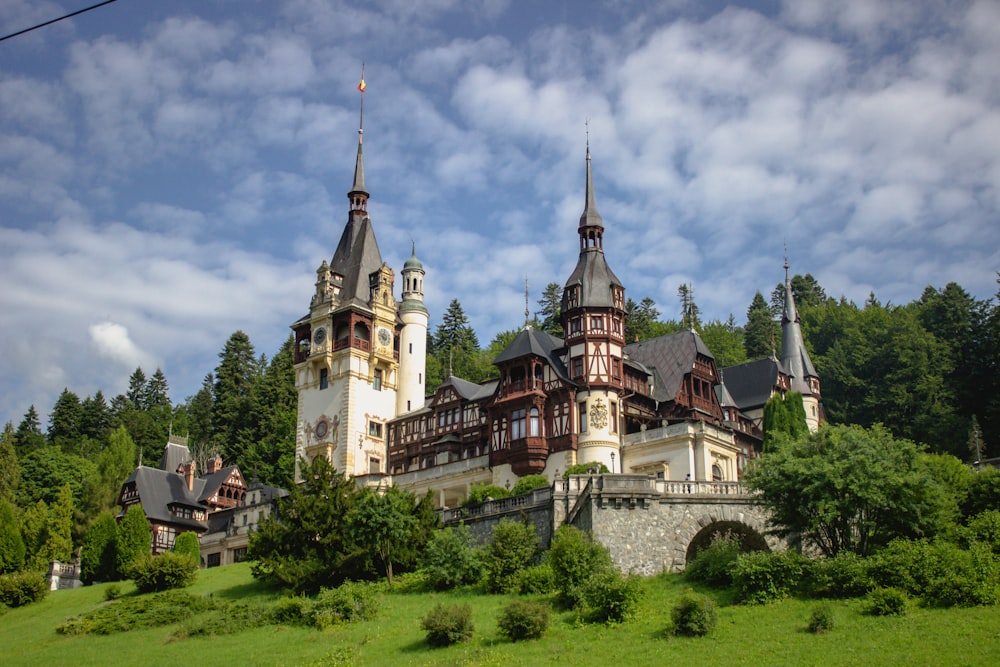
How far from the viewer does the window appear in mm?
60375

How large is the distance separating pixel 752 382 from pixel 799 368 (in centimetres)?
417

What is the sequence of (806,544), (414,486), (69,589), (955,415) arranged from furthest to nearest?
(955,415) → (414,486) → (69,589) → (806,544)

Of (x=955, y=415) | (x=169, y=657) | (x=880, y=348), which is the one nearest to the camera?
(x=169, y=657)

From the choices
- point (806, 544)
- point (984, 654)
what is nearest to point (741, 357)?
point (806, 544)

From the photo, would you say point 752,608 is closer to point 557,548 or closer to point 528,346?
point 557,548

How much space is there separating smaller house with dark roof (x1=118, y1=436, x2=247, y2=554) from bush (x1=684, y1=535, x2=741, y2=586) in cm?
4145

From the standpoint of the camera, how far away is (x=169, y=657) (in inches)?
1506

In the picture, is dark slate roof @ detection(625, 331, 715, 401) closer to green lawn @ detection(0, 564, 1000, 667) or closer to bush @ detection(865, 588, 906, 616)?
green lawn @ detection(0, 564, 1000, 667)

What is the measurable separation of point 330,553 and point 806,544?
18790 mm

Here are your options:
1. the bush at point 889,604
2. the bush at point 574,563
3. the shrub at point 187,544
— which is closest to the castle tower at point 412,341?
the shrub at point 187,544

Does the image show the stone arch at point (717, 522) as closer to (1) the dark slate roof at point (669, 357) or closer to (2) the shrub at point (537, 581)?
(2) the shrub at point (537, 581)

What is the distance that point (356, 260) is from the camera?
76375 mm

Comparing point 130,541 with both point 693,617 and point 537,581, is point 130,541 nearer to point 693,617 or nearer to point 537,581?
point 537,581

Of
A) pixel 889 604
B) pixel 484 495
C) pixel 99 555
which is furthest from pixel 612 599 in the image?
pixel 99 555
